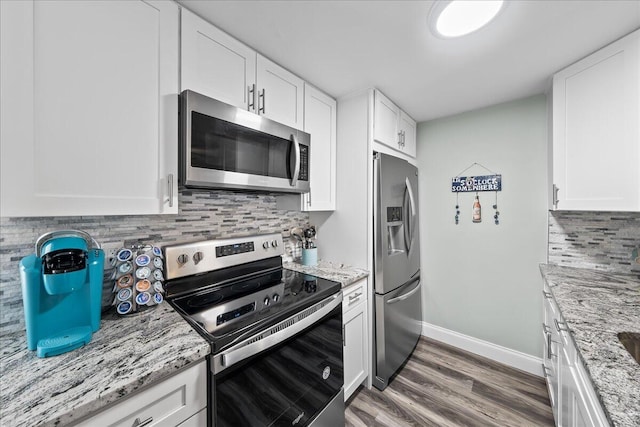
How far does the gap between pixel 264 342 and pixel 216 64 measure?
1352 millimetres

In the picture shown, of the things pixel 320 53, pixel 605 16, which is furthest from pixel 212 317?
pixel 605 16

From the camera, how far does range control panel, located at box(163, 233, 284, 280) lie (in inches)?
50.4

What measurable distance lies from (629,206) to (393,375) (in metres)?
1.86

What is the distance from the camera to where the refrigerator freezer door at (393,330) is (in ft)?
5.99

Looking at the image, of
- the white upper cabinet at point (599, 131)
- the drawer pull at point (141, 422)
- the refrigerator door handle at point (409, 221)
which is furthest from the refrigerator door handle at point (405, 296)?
the drawer pull at point (141, 422)

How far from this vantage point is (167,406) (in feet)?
2.47

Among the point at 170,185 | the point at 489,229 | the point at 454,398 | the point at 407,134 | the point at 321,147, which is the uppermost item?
the point at 407,134

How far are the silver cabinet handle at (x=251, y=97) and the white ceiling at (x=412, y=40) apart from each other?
0.25m

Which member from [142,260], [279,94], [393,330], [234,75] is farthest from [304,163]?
[393,330]

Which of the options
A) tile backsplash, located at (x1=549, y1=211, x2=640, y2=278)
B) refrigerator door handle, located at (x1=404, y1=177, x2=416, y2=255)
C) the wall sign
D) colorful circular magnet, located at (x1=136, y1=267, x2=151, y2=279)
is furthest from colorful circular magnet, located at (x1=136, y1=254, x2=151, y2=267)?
tile backsplash, located at (x1=549, y1=211, x2=640, y2=278)

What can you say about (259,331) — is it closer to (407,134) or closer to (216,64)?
(216,64)

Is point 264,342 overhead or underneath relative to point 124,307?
underneath

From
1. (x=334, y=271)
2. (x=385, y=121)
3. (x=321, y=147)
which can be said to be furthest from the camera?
(x=385, y=121)

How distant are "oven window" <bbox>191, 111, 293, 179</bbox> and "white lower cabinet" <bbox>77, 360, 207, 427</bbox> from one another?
832 mm
